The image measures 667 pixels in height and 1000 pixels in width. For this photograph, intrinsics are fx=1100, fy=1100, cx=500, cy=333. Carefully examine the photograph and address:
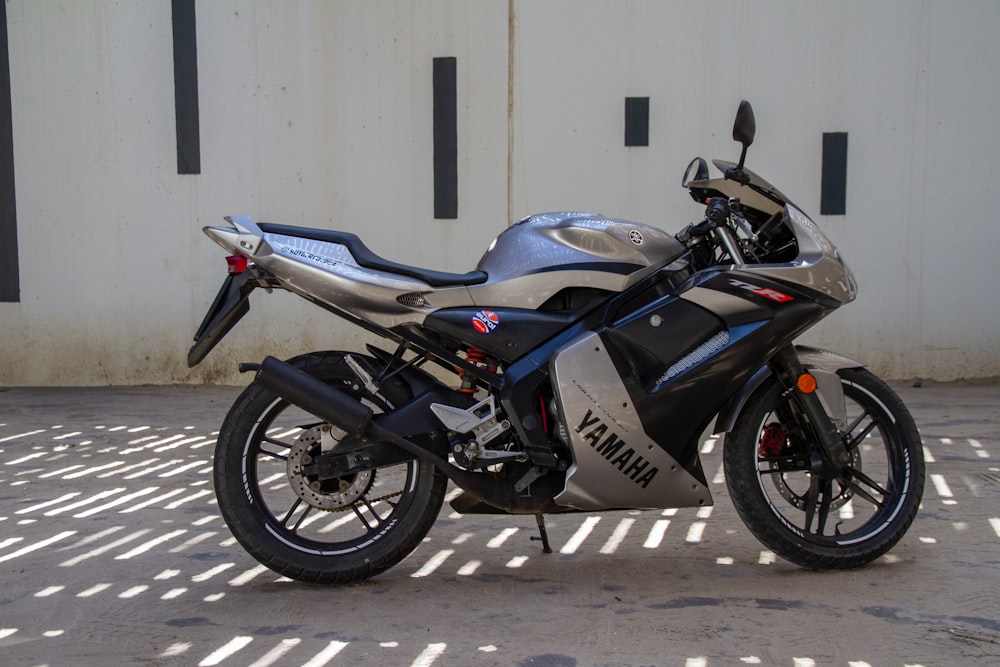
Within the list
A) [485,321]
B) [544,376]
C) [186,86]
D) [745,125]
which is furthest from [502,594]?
[186,86]

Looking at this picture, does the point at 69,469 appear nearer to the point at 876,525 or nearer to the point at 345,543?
the point at 345,543

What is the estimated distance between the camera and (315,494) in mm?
3289

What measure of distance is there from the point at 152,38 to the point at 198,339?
4.69 m

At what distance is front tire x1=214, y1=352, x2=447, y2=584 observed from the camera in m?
3.23

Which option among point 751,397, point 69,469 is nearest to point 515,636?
point 751,397

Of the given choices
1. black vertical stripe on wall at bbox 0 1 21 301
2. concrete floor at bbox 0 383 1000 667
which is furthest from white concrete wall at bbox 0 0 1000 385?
concrete floor at bbox 0 383 1000 667

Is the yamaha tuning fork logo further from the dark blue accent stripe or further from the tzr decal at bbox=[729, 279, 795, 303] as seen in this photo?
the tzr decal at bbox=[729, 279, 795, 303]

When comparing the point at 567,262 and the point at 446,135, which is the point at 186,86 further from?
the point at 567,262

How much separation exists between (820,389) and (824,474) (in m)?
0.26

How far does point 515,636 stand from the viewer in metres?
2.84

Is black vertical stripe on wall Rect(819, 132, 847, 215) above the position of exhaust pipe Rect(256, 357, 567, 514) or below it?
above

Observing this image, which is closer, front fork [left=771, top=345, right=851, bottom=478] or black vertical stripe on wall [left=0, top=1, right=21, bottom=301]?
front fork [left=771, top=345, right=851, bottom=478]

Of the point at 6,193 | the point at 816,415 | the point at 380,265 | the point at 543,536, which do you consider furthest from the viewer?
the point at 6,193

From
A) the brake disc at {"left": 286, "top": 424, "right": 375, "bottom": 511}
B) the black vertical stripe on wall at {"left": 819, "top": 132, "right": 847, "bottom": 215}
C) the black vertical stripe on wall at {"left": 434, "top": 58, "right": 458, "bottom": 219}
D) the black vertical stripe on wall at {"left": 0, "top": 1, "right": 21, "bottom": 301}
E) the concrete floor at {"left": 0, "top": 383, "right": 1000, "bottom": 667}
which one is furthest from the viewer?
the black vertical stripe on wall at {"left": 0, "top": 1, "right": 21, "bottom": 301}
